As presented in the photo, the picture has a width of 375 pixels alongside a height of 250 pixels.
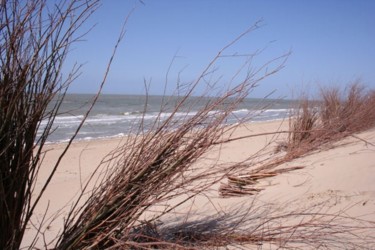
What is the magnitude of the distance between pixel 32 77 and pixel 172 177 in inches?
38.6

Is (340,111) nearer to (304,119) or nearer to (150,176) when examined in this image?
(304,119)

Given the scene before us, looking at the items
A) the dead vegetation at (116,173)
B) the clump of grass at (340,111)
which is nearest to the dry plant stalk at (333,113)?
the clump of grass at (340,111)

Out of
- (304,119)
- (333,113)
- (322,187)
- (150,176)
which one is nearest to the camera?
(150,176)

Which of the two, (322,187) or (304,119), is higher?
Result: (304,119)

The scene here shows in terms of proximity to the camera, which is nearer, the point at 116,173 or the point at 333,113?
the point at 116,173

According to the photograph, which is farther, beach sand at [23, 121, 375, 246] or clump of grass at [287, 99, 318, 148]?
clump of grass at [287, 99, 318, 148]

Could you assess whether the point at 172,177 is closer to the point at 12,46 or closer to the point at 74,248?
the point at 74,248

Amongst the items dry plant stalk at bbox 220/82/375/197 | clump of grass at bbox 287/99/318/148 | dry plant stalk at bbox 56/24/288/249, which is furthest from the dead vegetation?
clump of grass at bbox 287/99/318/148

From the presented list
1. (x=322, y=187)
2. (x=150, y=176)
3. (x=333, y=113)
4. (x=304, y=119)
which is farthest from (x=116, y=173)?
(x=333, y=113)

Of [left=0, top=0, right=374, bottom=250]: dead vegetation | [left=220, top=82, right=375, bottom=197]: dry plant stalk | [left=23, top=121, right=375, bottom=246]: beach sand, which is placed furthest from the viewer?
[left=220, top=82, right=375, bottom=197]: dry plant stalk

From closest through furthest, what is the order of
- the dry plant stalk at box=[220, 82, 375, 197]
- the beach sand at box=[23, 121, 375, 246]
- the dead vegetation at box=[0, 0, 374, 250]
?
the dead vegetation at box=[0, 0, 374, 250], the beach sand at box=[23, 121, 375, 246], the dry plant stalk at box=[220, 82, 375, 197]

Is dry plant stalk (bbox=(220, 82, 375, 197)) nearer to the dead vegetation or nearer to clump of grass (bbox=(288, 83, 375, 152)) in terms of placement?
clump of grass (bbox=(288, 83, 375, 152))

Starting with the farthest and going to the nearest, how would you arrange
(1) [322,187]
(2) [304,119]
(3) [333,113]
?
(3) [333,113] < (2) [304,119] < (1) [322,187]

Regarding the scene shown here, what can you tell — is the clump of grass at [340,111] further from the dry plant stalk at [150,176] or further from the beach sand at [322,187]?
the dry plant stalk at [150,176]
